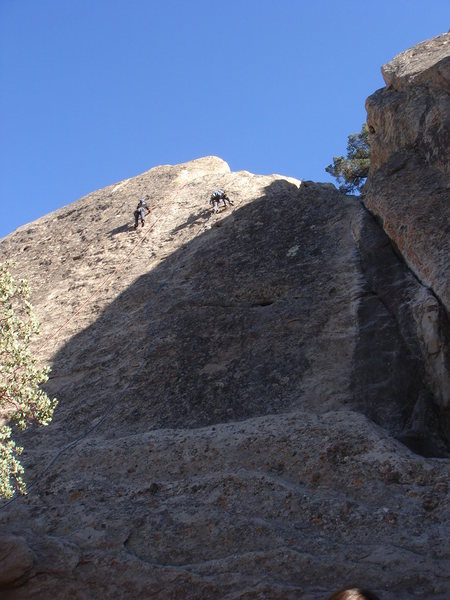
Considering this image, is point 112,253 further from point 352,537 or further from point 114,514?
point 352,537

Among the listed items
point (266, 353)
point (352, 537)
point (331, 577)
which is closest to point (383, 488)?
point (352, 537)

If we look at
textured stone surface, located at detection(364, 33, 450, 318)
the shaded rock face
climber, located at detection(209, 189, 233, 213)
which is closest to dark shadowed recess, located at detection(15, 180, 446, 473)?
the shaded rock face

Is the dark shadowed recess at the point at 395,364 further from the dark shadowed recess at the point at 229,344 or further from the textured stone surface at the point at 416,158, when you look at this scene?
the textured stone surface at the point at 416,158

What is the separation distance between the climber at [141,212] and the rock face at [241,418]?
28.5 inches

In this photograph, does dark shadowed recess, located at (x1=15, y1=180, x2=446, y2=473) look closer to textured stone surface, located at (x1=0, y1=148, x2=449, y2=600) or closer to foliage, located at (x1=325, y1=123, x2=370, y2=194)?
textured stone surface, located at (x1=0, y1=148, x2=449, y2=600)

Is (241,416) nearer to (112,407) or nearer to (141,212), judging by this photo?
(112,407)

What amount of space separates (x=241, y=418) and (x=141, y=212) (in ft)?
33.7

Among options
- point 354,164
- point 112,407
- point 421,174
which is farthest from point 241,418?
point 354,164

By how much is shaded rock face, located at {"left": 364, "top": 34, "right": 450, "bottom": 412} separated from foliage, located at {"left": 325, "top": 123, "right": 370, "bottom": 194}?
999cm

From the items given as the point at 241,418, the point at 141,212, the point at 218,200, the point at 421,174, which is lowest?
the point at 241,418

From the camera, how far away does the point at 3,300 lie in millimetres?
9812

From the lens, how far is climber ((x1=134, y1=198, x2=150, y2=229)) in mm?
20734

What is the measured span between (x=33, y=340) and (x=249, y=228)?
5545 millimetres

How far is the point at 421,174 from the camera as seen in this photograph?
14609 mm
